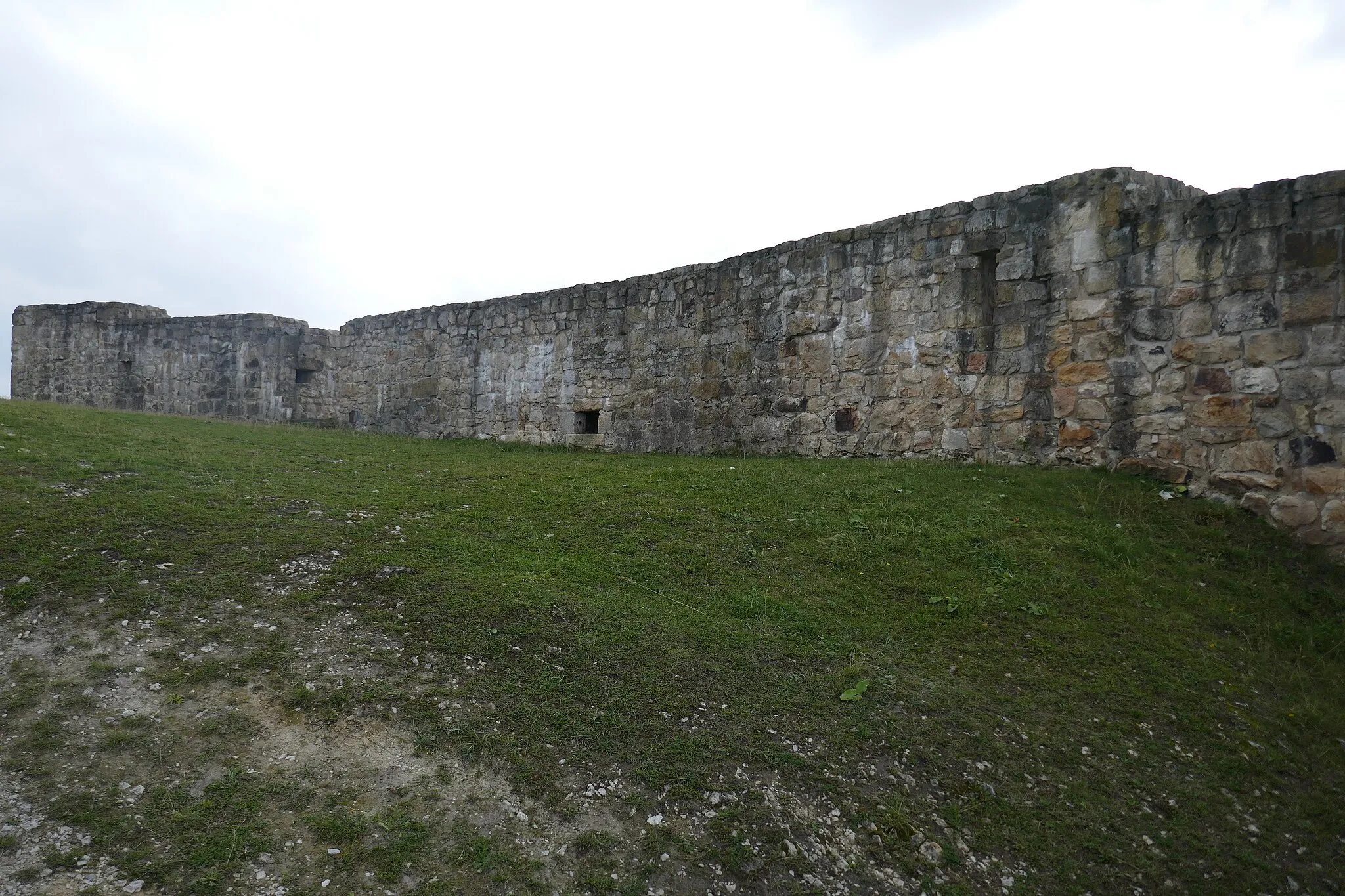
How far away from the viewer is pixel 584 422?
1504 centimetres

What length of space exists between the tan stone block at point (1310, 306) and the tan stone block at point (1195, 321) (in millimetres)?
584

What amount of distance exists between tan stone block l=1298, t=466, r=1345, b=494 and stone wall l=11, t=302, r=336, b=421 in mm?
17538

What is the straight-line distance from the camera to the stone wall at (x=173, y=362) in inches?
793

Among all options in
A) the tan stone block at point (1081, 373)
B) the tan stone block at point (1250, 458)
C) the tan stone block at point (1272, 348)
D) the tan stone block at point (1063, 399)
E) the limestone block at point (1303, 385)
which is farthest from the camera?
the tan stone block at point (1063, 399)

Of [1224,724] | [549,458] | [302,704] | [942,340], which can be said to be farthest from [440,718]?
[549,458]

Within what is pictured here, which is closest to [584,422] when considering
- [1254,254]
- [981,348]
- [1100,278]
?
[981,348]

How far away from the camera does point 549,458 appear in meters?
13.1

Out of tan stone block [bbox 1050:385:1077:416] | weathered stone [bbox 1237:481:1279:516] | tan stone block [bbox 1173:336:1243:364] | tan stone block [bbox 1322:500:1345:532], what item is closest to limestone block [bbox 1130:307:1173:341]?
tan stone block [bbox 1173:336:1243:364]

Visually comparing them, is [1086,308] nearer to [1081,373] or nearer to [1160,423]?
[1081,373]

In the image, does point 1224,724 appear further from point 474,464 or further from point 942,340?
point 474,464

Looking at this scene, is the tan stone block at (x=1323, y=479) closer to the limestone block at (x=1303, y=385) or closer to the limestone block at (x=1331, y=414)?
the limestone block at (x=1331, y=414)

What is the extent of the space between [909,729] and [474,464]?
828 cm

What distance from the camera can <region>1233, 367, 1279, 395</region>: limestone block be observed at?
24.7 ft

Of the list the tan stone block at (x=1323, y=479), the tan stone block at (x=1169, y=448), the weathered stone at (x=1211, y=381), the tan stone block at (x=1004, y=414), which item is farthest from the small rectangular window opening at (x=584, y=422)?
the tan stone block at (x=1323, y=479)
